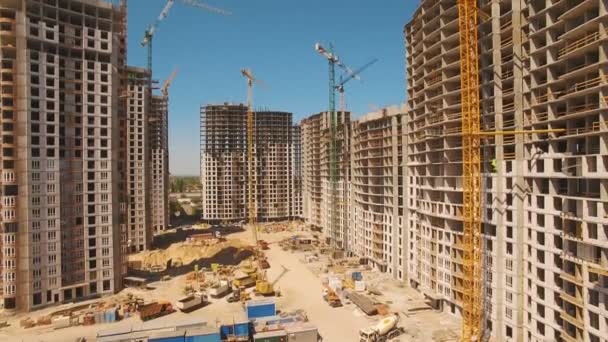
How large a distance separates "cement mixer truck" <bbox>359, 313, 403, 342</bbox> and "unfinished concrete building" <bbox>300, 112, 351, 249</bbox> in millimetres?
48248

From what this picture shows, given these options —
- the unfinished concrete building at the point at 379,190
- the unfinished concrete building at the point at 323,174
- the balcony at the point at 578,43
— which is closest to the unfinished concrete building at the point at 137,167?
the unfinished concrete building at the point at 323,174

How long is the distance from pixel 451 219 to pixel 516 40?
80.2 feet

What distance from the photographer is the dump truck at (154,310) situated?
56.3 m

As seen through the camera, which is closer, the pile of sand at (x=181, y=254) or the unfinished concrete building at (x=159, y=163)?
the pile of sand at (x=181, y=254)

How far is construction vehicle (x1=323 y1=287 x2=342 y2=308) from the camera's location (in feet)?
200

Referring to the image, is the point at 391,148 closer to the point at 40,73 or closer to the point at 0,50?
the point at 40,73

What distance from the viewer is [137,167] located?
100 m

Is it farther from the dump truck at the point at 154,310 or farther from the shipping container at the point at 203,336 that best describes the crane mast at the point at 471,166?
the dump truck at the point at 154,310

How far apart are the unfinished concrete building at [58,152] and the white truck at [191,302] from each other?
1561cm

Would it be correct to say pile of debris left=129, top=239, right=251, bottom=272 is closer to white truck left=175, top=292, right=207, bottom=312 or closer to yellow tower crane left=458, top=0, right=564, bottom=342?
white truck left=175, top=292, right=207, bottom=312

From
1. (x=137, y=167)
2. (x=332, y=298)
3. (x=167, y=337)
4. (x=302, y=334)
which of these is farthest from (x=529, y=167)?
(x=137, y=167)

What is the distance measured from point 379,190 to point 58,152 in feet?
195

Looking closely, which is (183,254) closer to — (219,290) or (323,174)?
(219,290)

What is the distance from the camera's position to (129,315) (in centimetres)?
5809
